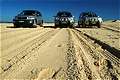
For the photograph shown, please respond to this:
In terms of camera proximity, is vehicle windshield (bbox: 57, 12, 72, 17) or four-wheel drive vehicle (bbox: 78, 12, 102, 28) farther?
vehicle windshield (bbox: 57, 12, 72, 17)

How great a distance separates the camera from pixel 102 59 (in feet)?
25.7

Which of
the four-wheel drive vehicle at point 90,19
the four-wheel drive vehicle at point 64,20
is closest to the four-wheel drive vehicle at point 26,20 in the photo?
the four-wheel drive vehicle at point 64,20

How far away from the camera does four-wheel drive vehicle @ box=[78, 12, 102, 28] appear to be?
27000 millimetres

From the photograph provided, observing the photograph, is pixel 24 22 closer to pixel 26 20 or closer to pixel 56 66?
pixel 26 20

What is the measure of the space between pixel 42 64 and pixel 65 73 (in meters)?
1.11

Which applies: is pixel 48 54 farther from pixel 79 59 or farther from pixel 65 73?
pixel 65 73

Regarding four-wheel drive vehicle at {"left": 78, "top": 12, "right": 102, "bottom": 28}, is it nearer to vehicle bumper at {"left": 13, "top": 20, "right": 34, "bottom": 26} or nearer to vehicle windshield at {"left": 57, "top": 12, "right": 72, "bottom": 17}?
vehicle windshield at {"left": 57, "top": 12, "right": 72, "bottom": 17}

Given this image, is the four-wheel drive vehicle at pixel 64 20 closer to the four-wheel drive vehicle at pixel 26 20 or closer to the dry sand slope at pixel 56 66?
the four-wheel drive vehicle at pixel 26 20

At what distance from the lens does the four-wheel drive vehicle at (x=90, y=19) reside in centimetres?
2700

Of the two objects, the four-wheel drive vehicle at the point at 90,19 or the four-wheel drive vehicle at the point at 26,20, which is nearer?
the four-wheel drive vehicle at the point at 26,20

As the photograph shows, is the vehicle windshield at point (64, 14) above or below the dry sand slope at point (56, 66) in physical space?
above

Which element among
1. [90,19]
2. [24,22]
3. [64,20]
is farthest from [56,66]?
[90,19]

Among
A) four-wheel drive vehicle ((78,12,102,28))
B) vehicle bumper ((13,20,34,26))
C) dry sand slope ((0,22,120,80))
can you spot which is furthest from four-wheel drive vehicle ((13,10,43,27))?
dry sand slope ((0,22,120,80))

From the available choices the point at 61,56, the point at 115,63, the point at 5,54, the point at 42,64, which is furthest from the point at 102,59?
the point at 5,54
